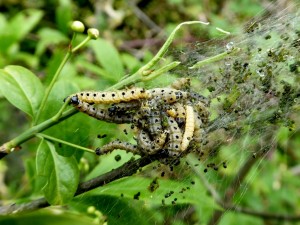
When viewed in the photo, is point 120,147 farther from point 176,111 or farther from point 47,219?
point 47,219

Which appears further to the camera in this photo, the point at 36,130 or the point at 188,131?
the point at 36,130

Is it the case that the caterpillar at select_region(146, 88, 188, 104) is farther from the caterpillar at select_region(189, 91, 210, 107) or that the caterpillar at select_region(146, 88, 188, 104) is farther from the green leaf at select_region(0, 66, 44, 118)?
the green leaf at select_region(0, 66, 44, 118)

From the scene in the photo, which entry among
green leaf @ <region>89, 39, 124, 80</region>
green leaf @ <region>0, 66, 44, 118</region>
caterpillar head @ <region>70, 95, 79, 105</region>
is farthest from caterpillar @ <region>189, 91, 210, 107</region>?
green leaf @ <region>89, 39, 124, 80</region>

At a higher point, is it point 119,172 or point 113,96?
point 113,96

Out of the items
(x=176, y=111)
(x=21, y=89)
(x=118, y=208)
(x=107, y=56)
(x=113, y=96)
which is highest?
(x=107, y=56)

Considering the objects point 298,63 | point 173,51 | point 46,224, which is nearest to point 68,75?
point 173,51

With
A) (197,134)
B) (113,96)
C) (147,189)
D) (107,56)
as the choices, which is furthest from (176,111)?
(107,56)

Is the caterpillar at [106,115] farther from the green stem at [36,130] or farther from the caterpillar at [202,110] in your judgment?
the caterpillar at [202,110]

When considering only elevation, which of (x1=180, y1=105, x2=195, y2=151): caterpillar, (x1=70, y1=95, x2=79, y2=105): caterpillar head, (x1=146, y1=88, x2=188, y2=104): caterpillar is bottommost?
(x1=180, y1=105, x2=195, y2=151): caterpillar
